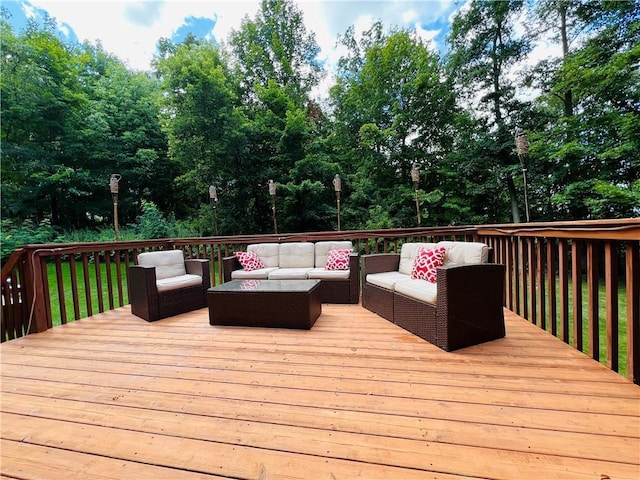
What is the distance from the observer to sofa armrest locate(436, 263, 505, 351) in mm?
2143

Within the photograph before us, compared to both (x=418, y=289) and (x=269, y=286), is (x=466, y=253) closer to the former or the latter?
(x=418, y=289)

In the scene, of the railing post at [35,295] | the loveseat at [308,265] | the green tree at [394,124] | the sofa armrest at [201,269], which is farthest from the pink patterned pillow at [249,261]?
the green tree at [394,124]

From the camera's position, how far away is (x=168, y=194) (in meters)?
11.1

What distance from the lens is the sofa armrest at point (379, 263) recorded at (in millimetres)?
3311

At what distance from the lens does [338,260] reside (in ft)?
12.5

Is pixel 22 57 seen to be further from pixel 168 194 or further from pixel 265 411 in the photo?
pixel 265 411

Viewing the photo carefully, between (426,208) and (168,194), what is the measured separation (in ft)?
31.8

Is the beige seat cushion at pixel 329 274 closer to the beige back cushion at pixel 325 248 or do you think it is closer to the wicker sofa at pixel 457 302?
the beige back cushion at pixel 325 248

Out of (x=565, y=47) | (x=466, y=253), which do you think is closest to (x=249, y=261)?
(x=466, y=253)

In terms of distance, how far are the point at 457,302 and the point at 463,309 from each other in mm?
94

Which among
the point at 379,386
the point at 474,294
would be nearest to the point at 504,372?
the point at 474,294

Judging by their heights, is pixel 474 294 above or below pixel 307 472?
above

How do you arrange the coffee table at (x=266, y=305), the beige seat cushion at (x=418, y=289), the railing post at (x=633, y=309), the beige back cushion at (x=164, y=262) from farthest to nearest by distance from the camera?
the beige back cushion at (x=164, y=262), the coffee table at (x=266, y=305), the beige seat cushion at (x=418, y=289), the railing post at (x=633, y=309)

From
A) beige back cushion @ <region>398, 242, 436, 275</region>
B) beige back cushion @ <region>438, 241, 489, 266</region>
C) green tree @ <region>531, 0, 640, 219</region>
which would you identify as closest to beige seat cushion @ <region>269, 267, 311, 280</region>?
beige back cushion @ <region>398, 242, 436, 275</region>
